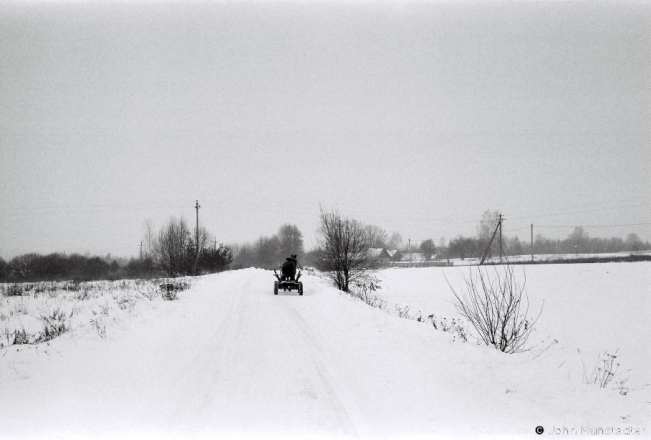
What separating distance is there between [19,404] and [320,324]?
633 cm

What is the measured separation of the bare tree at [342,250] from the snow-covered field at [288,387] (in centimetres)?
1142

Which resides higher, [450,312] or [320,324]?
[320,324]

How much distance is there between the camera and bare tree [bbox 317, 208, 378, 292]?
68.2 feet

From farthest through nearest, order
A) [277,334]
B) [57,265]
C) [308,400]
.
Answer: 1. [57,265]
2. [277,334]
3. [308,400]

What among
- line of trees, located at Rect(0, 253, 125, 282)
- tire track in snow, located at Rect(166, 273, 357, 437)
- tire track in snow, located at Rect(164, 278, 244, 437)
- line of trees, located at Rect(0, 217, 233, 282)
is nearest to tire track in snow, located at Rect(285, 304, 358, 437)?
tire track in snow, located at Rect(166, 273, 357, 437)

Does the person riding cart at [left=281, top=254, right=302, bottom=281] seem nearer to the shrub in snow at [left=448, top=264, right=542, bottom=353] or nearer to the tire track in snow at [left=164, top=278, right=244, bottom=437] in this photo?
the tire track in snow at [left=164, top=278, right=244, bottom=437]

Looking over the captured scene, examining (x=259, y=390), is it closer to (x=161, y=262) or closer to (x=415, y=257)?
(x=161, y=262)

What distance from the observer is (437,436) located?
12.7ft

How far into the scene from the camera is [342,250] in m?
20.8

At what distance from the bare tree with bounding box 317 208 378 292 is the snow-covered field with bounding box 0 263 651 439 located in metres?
11.4

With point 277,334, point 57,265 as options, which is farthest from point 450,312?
point 57,265

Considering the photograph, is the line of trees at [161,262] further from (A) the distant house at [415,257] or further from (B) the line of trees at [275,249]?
(A) the distant house at [415,257]

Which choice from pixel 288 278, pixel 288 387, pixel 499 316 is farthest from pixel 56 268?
pixel 499 316

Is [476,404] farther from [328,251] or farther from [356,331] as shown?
[328,251]
